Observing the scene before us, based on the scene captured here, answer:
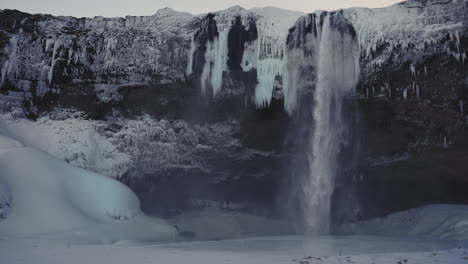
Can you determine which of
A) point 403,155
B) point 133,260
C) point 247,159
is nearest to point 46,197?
point 133,260

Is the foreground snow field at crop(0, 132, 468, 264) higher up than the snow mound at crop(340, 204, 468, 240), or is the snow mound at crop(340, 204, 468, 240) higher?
the foreground snow field at crop(0, 132, 468, 264)

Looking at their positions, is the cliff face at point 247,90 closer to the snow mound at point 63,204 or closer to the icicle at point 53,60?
the icicle at point 53,60

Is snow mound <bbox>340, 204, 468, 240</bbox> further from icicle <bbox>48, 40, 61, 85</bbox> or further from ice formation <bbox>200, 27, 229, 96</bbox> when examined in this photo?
icicle <bbox>48, 40, 61, 85</bbox>

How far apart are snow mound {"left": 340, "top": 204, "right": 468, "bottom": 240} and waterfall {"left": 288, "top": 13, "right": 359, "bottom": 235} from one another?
1.92 m

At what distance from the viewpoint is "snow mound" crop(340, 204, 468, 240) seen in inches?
645

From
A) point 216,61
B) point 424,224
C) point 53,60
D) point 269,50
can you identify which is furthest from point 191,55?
point 424,224

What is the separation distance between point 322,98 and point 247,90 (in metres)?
3.35

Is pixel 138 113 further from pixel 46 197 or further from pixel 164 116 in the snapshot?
pixel 46 197

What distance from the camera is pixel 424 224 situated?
19.1 m

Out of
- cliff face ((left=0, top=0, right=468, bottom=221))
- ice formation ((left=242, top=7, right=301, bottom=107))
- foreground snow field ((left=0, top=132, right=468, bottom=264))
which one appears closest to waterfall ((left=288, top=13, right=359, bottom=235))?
cliff face ((left=0, top=0, right=468, bottom=221))

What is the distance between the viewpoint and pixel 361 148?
21.2 m

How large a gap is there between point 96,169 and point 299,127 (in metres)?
9.42

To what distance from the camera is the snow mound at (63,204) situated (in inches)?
516

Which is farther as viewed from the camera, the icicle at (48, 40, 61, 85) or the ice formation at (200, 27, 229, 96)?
the icicle at (48, 40, 61, 85)
